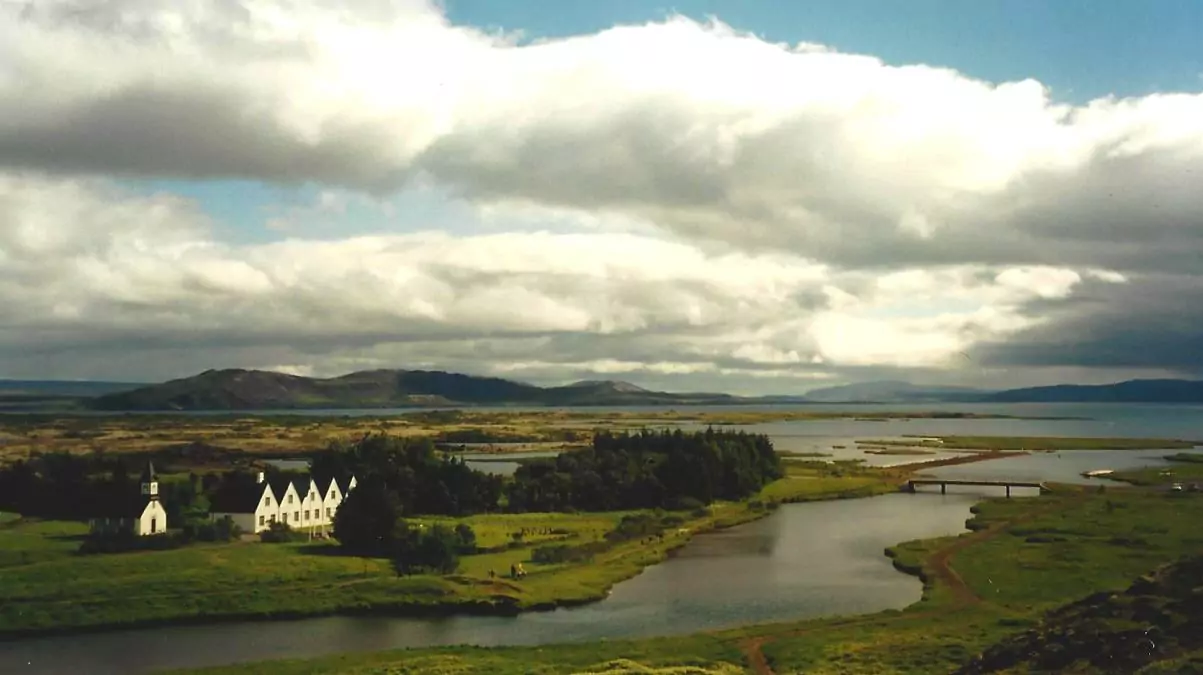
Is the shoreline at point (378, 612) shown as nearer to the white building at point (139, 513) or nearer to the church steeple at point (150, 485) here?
the white building at point (139, 513)

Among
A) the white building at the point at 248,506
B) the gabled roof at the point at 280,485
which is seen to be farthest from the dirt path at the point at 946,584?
the gabled roof at the point at 280,485

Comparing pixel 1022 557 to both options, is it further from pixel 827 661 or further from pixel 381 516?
pixel 381 516

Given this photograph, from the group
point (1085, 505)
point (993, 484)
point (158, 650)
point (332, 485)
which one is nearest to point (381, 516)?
point (332, 485)

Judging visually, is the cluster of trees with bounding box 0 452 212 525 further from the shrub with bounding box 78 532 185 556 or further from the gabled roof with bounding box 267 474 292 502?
the gabled roof with bounding box 267 474 292 502

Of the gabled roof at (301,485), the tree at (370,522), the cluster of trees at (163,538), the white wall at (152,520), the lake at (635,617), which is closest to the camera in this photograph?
the lake at (635,617)

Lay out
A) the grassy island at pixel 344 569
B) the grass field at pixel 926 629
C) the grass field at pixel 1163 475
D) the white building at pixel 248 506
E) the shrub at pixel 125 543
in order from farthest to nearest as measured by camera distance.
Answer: the grass field at pixel 1163 475, the white building at pixel 248 506, the shrub at pixel 125 543, the grassy island at pixel 344 569, the grass field at pixel 926 629

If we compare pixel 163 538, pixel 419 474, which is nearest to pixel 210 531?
pixel 163 538
